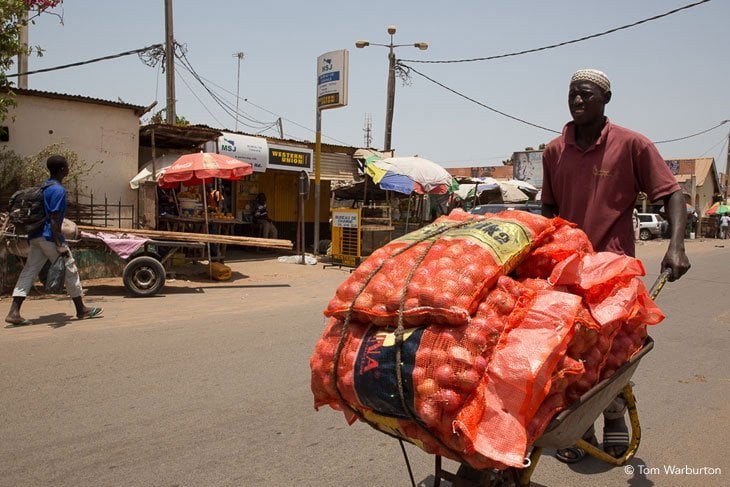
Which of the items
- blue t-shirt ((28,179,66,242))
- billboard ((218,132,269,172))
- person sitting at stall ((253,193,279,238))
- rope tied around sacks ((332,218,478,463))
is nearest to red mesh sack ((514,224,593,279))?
rope tied around sacks ((332,218,478,463))

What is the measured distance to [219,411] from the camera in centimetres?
396

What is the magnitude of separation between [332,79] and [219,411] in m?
11.4

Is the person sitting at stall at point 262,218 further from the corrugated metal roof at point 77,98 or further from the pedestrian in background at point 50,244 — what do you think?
the pedestrian in background at point 50,244

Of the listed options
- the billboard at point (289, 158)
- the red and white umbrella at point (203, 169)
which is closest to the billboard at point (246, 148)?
the billboard at point (289, 158)

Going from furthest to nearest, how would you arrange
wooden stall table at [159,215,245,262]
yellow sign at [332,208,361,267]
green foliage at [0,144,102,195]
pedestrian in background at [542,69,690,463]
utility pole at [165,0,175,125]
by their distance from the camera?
1. utility pole at [165,0,175,125]
2. yellow sign at [332,208,361,267]
3. wooden stall table at [159,215,245,262]
4. green foliage at [0,144,102,195]
5. pedestrian in background at [542,69,690,463]

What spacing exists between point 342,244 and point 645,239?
23.2 m

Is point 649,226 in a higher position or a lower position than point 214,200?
lower

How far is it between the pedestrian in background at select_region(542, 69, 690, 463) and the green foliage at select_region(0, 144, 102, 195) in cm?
950

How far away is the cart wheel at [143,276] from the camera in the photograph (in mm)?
8711

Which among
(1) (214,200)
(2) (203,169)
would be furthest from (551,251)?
(1) (214,200)

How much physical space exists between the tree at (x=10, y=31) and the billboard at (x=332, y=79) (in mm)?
6236

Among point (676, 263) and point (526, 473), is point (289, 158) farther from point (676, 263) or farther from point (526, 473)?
point (526, 473)

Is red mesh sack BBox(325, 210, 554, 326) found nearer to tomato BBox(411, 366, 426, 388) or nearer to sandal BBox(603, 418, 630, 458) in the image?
tomato BBox(411, 366, 426, 388)

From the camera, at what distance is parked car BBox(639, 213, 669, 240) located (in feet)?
98.7
